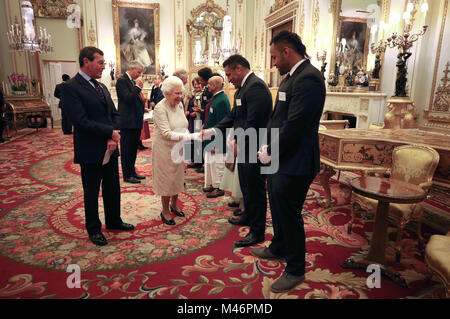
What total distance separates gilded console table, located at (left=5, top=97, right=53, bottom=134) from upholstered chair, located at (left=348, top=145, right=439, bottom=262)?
32.5 feet

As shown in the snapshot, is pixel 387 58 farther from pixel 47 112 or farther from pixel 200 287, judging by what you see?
pixel 47 112

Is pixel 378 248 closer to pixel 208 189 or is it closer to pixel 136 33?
pixel 208 189

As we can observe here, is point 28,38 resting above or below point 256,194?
above

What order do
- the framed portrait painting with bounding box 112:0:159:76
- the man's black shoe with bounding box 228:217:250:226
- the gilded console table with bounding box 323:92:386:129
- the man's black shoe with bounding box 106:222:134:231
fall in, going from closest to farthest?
A: the man's black shoe with bounding box 106:222:134:231
the man's black shoe with bounding box 228:217:250:226
the gilded console table with bounding box 323:92:386:129
the framed portrait painting with bounding box 112:0:159:76

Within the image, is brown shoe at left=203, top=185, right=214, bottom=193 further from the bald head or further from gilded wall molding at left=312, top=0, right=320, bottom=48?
gilded wall molding at left=312, top=0, right=320, bottom=48

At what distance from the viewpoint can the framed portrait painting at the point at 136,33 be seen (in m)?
11.1

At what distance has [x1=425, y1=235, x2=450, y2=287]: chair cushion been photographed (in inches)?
69.6

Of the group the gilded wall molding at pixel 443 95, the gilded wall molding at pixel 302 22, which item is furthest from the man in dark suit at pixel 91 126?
the gilded wall molding at pixel 302 22

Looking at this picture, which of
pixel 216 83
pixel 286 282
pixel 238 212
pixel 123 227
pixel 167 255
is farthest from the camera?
pixel 216 83

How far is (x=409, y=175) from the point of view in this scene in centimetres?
301

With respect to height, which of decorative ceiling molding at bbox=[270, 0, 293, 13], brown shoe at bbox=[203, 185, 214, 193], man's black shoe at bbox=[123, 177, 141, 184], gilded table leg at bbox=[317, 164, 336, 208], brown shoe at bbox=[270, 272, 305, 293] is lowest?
man's black shoe at bbox=[123, 177, 141, 184]

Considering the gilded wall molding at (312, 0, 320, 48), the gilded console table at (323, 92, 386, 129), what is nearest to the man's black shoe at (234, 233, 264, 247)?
the gilded console table at (323, 92, 386, 129)

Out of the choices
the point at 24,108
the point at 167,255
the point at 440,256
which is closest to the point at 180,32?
the point at 24,108

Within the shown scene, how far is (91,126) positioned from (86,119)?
0.08 metres
